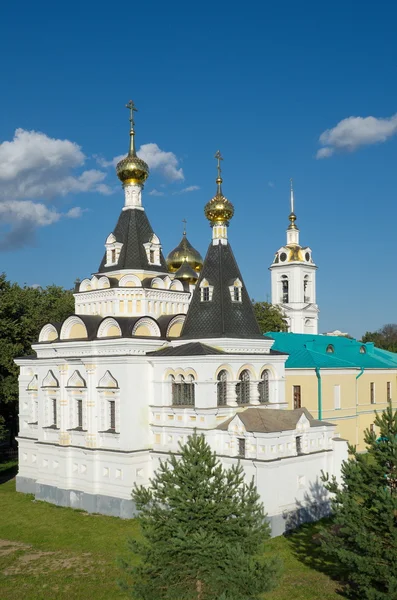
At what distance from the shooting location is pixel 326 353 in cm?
2884

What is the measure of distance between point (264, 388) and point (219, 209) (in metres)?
5.68

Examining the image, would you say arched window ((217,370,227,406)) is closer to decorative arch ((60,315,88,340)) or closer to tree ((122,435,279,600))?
decorative arch ((60,315,88,340))

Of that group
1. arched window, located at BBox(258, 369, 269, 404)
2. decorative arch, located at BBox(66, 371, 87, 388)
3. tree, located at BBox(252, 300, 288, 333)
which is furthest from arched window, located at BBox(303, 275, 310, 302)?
decorative arch, located at BBox(66, 371, 87, 388)

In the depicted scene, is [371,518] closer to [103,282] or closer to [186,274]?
[103,282]

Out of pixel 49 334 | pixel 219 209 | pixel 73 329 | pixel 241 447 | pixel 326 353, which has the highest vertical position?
pixel 219 209

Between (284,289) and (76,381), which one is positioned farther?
(284,289)

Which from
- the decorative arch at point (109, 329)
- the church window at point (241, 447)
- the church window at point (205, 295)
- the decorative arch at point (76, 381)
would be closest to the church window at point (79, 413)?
the decorative arch at point (76, 381)

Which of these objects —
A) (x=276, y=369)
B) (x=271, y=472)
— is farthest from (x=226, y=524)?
(x=276, y=369)

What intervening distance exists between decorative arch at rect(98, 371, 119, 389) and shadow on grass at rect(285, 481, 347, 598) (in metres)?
6.21

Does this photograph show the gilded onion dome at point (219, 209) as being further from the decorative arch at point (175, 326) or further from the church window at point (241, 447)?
the church window at point (241, 447)

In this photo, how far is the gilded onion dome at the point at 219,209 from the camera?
21109 millimetres

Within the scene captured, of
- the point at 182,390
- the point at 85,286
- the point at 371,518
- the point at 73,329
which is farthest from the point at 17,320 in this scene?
the point at 371,518

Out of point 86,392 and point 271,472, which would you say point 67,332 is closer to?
point 86,392

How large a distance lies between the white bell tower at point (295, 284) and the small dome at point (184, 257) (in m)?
16.0
